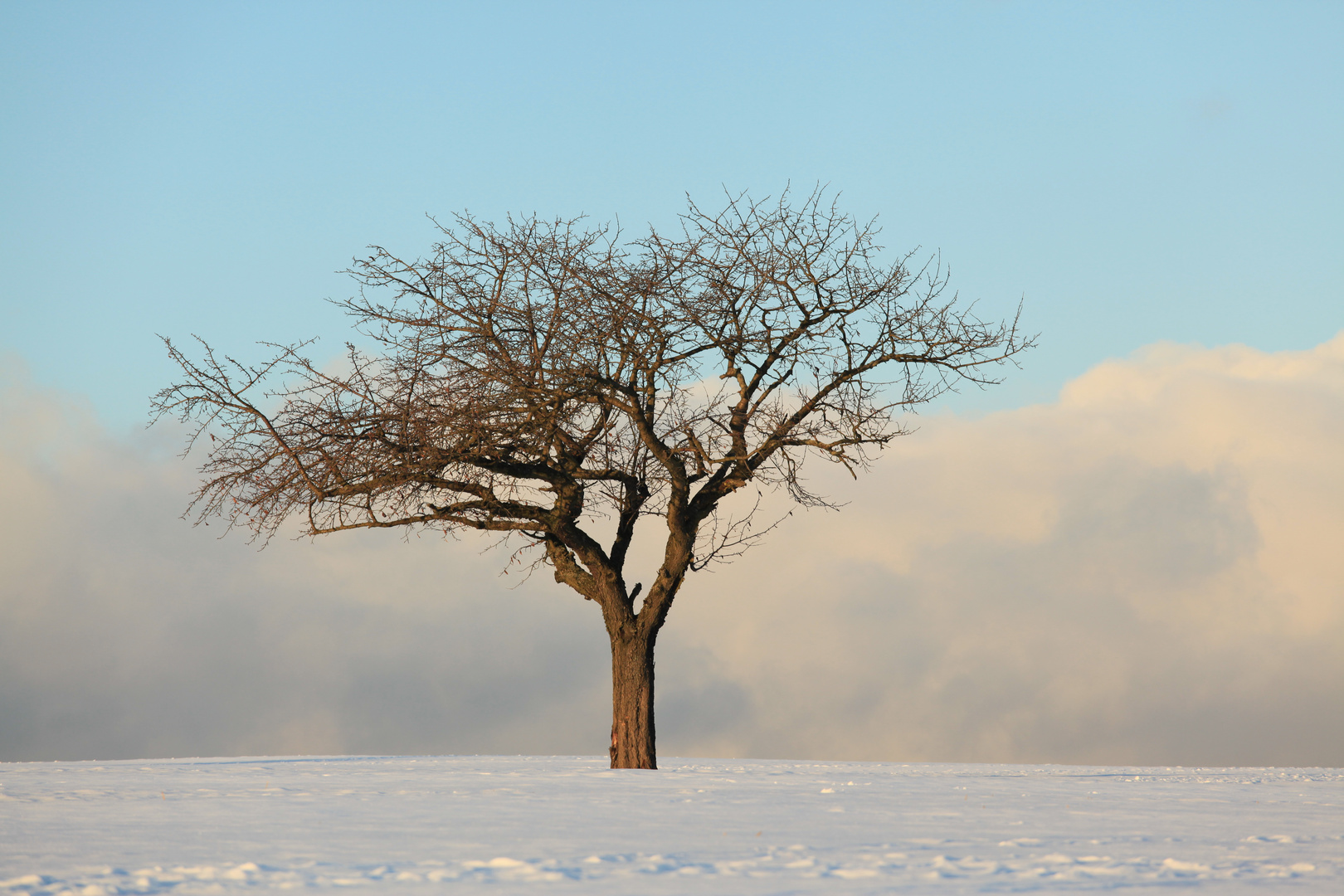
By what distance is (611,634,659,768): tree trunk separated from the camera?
49.2 feet

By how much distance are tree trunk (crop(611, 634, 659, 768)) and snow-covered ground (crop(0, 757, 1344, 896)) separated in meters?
2.31

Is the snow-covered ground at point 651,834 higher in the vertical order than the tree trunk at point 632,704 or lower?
lower

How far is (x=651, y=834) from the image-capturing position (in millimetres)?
7234

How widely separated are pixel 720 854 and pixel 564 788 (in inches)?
169

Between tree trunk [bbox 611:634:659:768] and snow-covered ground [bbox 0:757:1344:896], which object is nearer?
snow-covered ground [bbox 0:757:1344:896]

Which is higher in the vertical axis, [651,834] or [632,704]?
[632,704]

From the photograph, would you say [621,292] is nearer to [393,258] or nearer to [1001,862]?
[393,258]

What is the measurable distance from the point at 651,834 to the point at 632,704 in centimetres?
796

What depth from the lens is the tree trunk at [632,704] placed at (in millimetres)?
14984

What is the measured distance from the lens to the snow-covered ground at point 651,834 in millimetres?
5801

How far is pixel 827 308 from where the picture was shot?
50.8ft

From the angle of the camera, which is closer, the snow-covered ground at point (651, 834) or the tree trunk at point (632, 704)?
the snow-covered ground at point (651, 834)

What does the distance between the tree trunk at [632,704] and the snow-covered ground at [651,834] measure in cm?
231

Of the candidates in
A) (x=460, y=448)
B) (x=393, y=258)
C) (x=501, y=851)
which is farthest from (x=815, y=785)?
(x=393, y=258)
